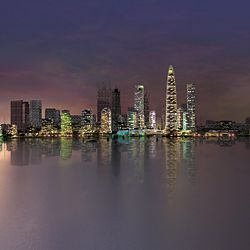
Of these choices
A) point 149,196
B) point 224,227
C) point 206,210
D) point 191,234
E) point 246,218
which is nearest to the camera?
point 191,234

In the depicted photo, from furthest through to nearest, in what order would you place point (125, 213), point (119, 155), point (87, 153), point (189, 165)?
point (87, 153) → point (119, 155) → point (189, 165) → point (125, 213)

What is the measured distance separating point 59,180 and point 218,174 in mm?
16488

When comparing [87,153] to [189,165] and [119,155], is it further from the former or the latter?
[189,165]

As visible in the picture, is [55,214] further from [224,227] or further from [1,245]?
[224,227]

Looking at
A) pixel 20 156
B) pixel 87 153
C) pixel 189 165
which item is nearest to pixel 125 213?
pixel 189 165

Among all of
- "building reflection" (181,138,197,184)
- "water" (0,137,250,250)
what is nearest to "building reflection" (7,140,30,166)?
"water" (0,137,250,250)

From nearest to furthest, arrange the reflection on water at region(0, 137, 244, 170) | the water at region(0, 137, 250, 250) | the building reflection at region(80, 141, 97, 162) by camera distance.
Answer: the water at region(0, 137, 250, 250) → the reflection on water at region(0, 137, 244, 170) → the building reflection at region(80, 141, 97, 162)

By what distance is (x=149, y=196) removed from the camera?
24.7m

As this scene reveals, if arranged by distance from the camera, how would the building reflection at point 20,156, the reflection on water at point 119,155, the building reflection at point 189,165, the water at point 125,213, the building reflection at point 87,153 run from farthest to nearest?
the building reflection at point 87,153
the building reflection at point 20,156
the reflection on water at point 119,155
the building reflection at point 189,165
the water at point 125,213

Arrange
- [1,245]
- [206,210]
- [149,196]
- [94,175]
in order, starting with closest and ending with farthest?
[1,245] < [206,210] < [149,196] < [94,175]

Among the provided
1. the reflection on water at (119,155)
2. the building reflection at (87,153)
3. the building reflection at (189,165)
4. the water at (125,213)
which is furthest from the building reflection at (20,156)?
the building reflection at (189,165)

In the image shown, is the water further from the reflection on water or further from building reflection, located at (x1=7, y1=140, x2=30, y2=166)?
building reflection, located at (x1=7, y1=140, x2=30, y2=166)

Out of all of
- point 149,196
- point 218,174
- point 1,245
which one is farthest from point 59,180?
point 1,245

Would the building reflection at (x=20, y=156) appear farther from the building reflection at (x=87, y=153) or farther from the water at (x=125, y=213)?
the water at (x=125, y=213)
